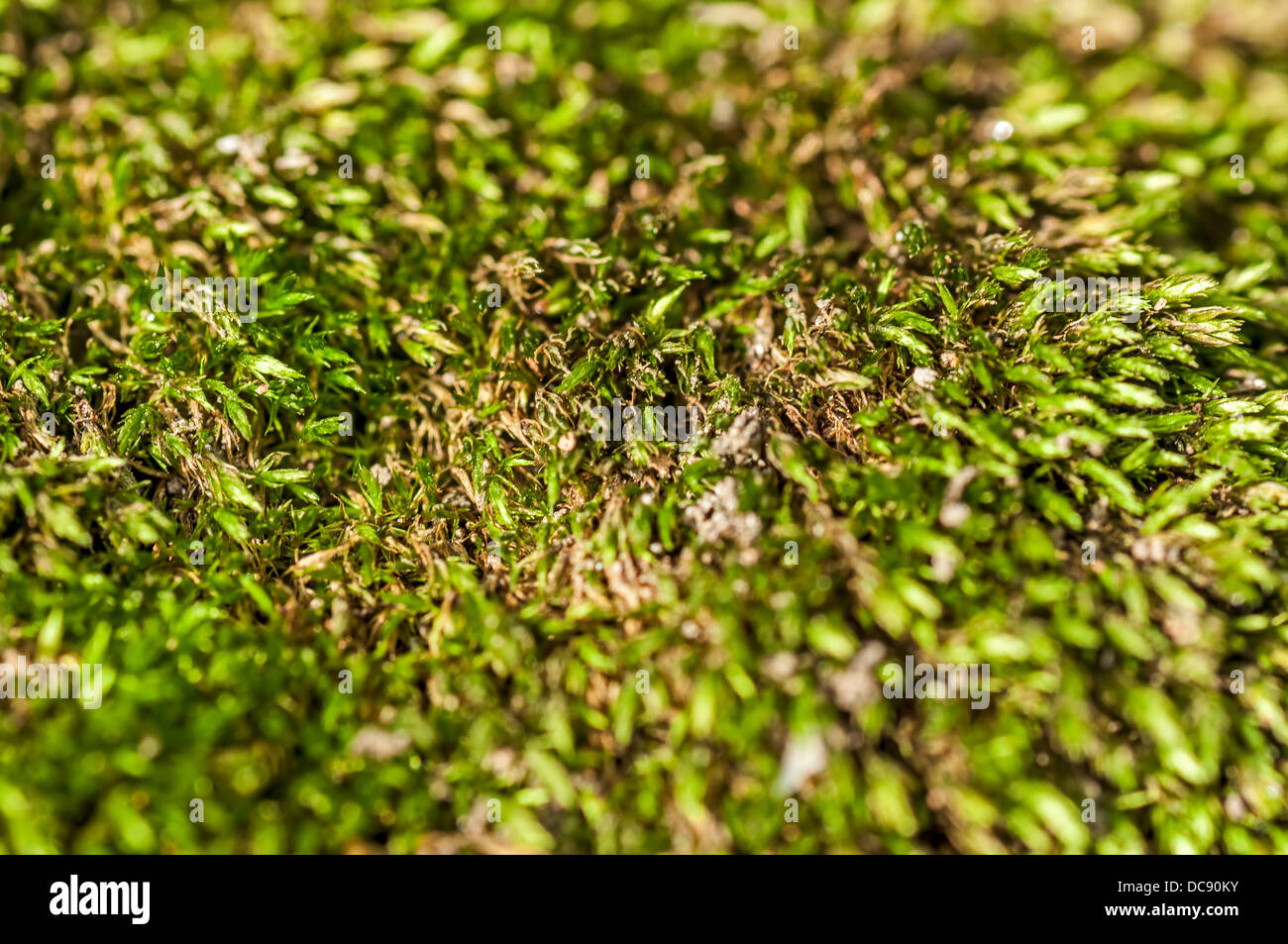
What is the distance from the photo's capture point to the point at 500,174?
2846 mm

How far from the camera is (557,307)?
2566 millimetres

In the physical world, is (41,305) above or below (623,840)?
above

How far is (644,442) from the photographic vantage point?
2.32 metres

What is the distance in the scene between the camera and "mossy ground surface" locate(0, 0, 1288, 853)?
6.19 feet

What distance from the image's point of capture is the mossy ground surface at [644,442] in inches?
74.2

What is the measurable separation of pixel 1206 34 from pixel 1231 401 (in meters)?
1.72
